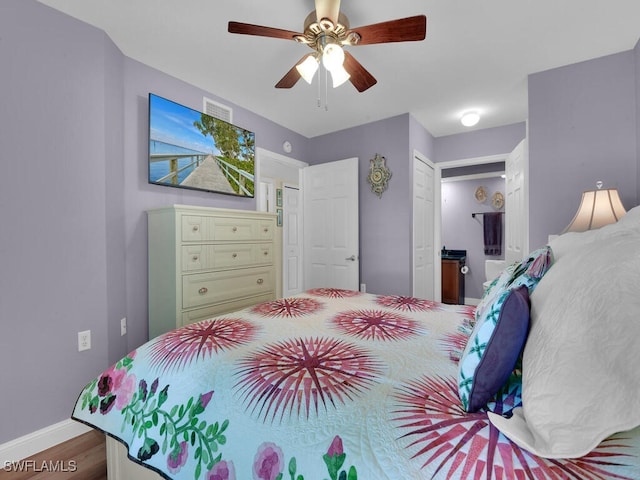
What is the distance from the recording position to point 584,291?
0.65 m

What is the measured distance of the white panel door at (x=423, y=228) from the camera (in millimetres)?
3367

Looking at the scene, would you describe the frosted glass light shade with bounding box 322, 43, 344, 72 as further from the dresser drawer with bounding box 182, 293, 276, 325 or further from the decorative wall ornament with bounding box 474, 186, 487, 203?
the decorative wall ornament with bounding box 474, 186, 487, 203

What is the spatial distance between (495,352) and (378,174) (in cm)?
294

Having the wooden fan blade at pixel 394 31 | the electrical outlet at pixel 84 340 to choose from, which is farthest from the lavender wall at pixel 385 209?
the electrical outlet at pixel 84 340

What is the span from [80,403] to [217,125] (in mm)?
2396

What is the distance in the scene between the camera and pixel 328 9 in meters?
1.49

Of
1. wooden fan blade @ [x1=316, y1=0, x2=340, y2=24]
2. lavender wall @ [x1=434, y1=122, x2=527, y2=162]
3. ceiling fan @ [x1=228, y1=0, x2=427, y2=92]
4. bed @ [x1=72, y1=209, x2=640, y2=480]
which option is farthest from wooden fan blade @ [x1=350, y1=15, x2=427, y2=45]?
lavender wall @ [x1=434, y1=122, x2=527, y2=162]

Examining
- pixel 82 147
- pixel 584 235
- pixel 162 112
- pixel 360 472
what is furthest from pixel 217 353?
pixel 162 112

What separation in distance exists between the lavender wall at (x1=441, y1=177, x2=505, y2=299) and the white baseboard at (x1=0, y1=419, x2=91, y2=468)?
5.28m

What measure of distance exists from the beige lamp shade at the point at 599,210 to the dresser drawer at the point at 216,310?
8.21ft

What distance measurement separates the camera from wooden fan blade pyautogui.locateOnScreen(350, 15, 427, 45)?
146cm

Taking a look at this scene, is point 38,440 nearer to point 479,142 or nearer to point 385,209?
point 385,209

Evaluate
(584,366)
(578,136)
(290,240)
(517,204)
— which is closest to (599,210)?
(578,136)

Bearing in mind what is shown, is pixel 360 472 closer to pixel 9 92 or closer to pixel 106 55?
pixel 9 92
